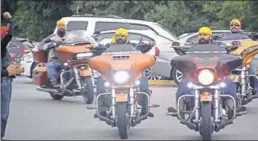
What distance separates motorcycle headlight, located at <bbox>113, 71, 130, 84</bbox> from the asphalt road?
91cm

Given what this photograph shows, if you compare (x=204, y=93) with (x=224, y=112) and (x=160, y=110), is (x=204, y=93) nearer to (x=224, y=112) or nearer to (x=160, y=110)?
(x=224, y=112)

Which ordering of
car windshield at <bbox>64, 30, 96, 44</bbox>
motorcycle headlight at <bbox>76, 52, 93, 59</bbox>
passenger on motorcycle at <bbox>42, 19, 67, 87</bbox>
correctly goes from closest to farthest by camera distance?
1. motorcycle headlight at <bbox>76, 52, 93, 59</bbox>
2. car windshield at <bbox>64, 30, 96, 44</bbox>
3. passenger on motorcycle at <bbox>42, 19, 67, 87</bbox>

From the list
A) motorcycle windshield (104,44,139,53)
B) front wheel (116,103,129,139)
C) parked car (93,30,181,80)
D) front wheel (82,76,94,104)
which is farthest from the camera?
parked car (93,30,181,80)

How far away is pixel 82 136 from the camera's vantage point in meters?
10.6

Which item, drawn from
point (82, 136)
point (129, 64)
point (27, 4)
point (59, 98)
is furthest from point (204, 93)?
point (27, 4)

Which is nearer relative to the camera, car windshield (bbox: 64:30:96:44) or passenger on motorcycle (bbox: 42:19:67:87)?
car windshield (bbox: 64:30:96:44)

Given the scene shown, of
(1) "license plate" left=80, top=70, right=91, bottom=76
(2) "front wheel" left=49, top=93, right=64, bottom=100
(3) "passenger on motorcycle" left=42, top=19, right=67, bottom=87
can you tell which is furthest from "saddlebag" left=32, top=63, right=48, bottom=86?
(1) "license plate" left=80, top=70, right=91, bottom=76

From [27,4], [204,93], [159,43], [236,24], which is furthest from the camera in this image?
[27,4]

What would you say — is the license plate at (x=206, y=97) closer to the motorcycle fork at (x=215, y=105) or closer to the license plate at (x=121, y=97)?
the motorcycle fork at (x=215, y=105)

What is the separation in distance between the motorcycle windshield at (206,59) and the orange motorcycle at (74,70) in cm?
455

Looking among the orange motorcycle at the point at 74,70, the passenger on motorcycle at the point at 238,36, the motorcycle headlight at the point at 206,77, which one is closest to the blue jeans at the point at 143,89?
the motorcycle headlight at the point at 206,77

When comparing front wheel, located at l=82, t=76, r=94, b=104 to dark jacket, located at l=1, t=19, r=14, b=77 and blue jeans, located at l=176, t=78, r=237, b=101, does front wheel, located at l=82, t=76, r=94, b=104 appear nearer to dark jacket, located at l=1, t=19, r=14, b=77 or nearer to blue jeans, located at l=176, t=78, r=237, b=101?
blue jeans, located at l=176, t=78, r=237, b=101

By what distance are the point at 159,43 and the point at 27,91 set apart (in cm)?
395

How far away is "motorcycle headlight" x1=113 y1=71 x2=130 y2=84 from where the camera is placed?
32.5 feet
